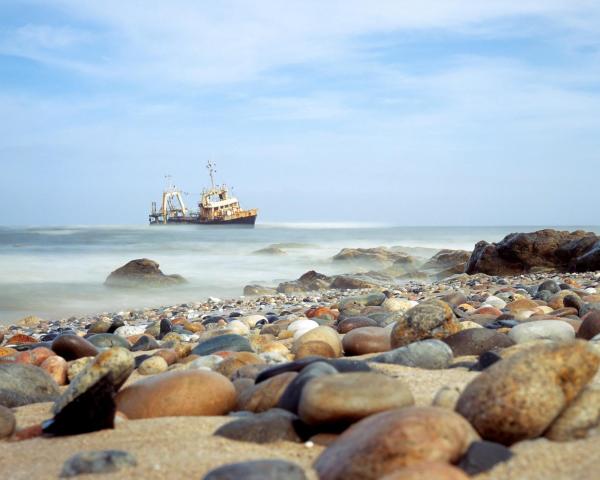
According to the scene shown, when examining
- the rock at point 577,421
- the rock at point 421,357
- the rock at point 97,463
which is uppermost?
the rock at point 577,421

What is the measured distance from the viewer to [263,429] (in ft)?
6.61

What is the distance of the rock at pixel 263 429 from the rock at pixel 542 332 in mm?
1613

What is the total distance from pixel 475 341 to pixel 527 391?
1391 millimetres

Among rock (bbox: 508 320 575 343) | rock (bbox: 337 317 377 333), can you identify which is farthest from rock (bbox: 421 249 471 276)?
rock (bbox: 508 320 575 343)

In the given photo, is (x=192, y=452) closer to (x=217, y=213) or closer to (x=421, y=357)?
(x=421, y=357)

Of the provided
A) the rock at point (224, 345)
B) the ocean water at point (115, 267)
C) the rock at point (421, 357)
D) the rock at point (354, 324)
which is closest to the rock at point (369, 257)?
the ocean water at point (115, 267)

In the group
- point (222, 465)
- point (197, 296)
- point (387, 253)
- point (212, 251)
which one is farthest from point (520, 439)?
point (212, 251)

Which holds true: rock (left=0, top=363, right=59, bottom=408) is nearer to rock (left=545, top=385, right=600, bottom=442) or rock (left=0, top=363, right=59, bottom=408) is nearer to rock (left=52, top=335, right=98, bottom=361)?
rock (left=52, top=335, right=98, bottom=361)

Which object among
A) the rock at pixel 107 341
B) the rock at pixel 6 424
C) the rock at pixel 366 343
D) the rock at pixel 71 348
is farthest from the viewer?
the rock at pixel 107 341

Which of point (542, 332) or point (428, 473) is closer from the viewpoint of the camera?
point (428, 473)

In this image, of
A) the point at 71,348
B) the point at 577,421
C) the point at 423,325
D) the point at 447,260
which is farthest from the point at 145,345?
the point at 447,260

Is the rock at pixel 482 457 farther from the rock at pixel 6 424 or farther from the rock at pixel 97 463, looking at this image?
the rock at pixel 6 424

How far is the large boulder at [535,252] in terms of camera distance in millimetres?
11172

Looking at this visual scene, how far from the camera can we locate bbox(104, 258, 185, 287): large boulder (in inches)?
563
